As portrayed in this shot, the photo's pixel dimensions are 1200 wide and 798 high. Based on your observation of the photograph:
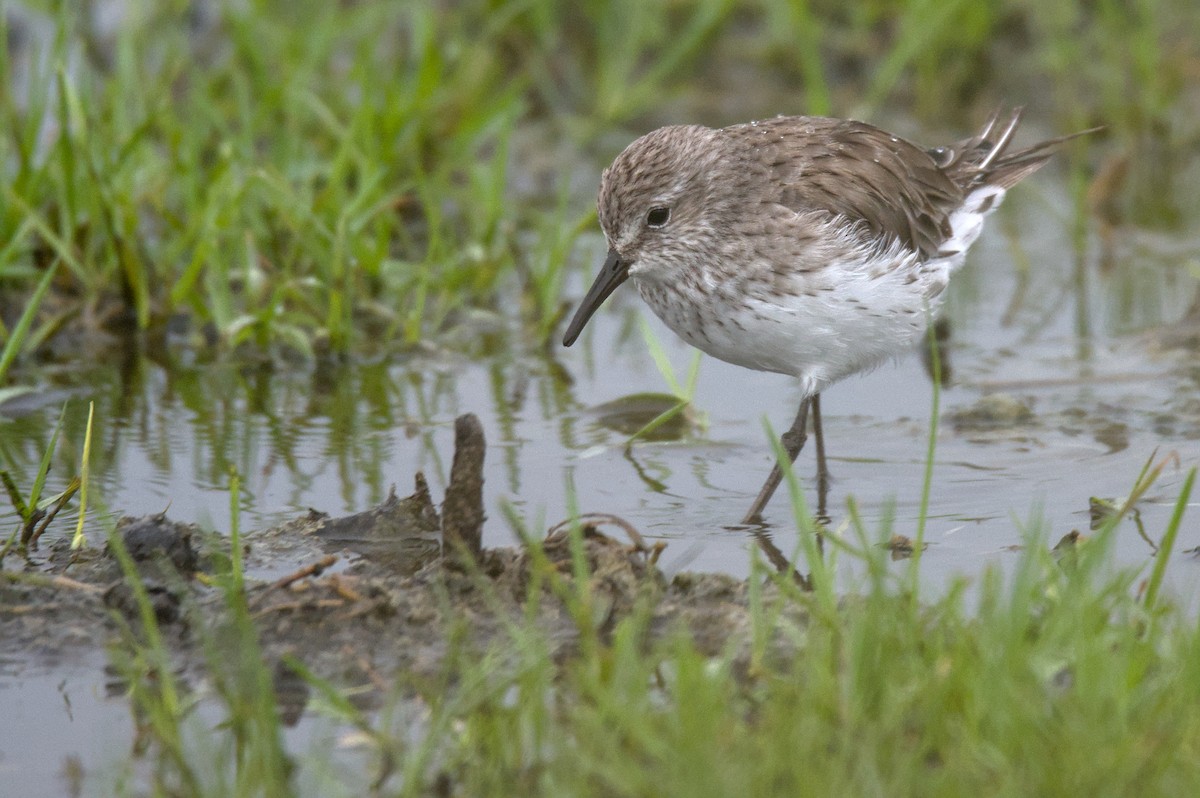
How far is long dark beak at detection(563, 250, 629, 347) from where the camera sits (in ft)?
18.7

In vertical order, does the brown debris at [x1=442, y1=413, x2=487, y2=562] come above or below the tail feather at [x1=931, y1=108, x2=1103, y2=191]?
below

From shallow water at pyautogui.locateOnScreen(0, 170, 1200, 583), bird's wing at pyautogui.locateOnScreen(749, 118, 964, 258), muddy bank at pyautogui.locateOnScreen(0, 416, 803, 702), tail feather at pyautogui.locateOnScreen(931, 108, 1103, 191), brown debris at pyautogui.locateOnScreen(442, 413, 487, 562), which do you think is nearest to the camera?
muddy bank at pyautogui.locateOnScreen(0, 416, 803, 702)

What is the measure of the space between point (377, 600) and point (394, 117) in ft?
12.5

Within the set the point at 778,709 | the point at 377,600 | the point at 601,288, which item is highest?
the point at 601,288

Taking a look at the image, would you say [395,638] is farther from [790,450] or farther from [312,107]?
[312,107]

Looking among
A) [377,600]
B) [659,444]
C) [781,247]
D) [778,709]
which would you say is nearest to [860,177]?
[781,247]

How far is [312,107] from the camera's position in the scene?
7859 mm

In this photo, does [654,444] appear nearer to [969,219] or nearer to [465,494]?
[969,219]

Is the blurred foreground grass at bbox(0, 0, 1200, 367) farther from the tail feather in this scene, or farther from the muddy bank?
the tail feather

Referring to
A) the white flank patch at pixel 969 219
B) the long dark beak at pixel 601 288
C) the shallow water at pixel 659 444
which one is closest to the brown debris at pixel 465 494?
the shallow water at pixel 659 444

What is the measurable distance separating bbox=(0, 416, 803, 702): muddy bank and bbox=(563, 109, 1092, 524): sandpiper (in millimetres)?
948

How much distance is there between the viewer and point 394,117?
763 cm

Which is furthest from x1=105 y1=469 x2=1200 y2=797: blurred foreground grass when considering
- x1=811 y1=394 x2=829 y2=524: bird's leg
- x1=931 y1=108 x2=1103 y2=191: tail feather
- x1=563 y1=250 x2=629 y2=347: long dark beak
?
x1=931 y1=108 x2=1103 y2=191: tail feather

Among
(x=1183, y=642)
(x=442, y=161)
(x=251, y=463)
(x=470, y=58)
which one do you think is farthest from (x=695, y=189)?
(x=470, y=58)
